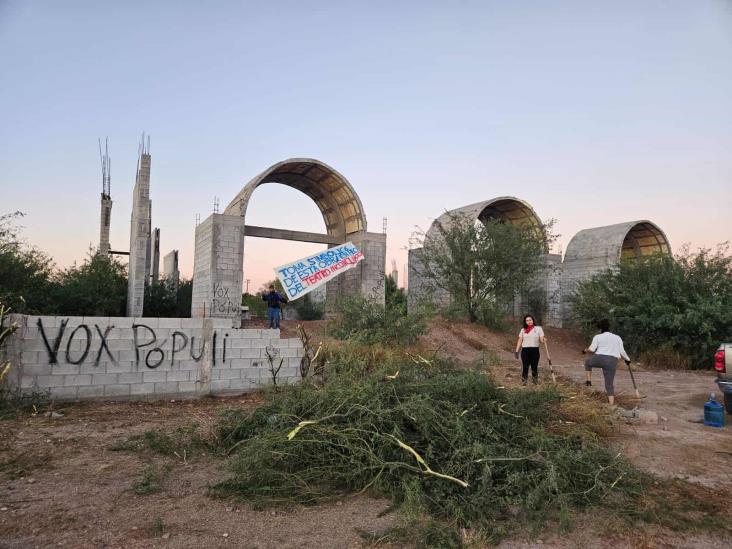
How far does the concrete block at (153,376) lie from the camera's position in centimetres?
A: 828

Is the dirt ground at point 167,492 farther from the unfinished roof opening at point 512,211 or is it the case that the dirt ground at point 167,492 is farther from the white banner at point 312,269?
the unfinished roof opening at point 512,211

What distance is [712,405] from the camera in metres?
7.20

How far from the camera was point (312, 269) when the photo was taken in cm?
1543

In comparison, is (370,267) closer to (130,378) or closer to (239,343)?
(239,343)

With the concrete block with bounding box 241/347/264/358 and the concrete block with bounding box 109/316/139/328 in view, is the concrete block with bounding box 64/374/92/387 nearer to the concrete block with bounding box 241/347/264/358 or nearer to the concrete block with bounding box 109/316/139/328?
the concrete block with bounding box 109/316/139/328

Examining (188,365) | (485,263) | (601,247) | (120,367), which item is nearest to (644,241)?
(601,247)

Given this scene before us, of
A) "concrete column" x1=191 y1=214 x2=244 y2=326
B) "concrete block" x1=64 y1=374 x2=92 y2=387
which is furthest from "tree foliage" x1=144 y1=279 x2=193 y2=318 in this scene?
"concrete block" x1=64 y1=374 x2=92 y2=387

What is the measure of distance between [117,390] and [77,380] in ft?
1.99

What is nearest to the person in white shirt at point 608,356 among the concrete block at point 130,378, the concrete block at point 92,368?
the concrete block at point 130,378

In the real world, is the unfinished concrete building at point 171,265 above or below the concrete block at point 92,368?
above

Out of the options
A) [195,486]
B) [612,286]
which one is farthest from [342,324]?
[612,286]

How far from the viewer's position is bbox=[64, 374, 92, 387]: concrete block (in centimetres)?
769

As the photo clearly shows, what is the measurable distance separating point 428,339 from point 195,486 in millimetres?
11959

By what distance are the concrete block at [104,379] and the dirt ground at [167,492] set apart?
35cm
